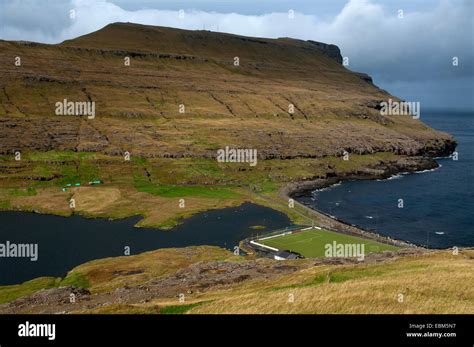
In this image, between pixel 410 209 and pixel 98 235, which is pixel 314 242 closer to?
pixel 98 235

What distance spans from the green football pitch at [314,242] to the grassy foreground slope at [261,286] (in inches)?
608

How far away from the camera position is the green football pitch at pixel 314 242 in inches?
4292

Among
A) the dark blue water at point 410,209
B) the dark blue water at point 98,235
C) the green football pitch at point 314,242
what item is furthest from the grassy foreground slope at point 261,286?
the dark blue water at point 410,209

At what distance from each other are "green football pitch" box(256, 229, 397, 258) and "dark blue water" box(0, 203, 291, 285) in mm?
11020

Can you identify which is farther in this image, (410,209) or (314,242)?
(410,209)

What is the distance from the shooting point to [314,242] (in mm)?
116188

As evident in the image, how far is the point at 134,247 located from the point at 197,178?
7756 cm

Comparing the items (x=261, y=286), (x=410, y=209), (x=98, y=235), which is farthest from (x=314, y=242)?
(x=261, y=286)

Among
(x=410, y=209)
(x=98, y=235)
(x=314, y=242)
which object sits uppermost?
(x=410, y=209)

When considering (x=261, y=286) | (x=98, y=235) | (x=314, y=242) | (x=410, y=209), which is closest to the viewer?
(x=261, y=286)

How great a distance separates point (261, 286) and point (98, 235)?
8345 cm

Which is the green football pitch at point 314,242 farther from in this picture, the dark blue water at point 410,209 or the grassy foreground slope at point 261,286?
the dark blue water at point 410,209

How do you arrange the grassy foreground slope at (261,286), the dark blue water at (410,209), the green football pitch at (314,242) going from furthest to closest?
the dark blue water at (410,209)
the green football pitch at (314,242)
the grassy foreground slope at (261,286)
